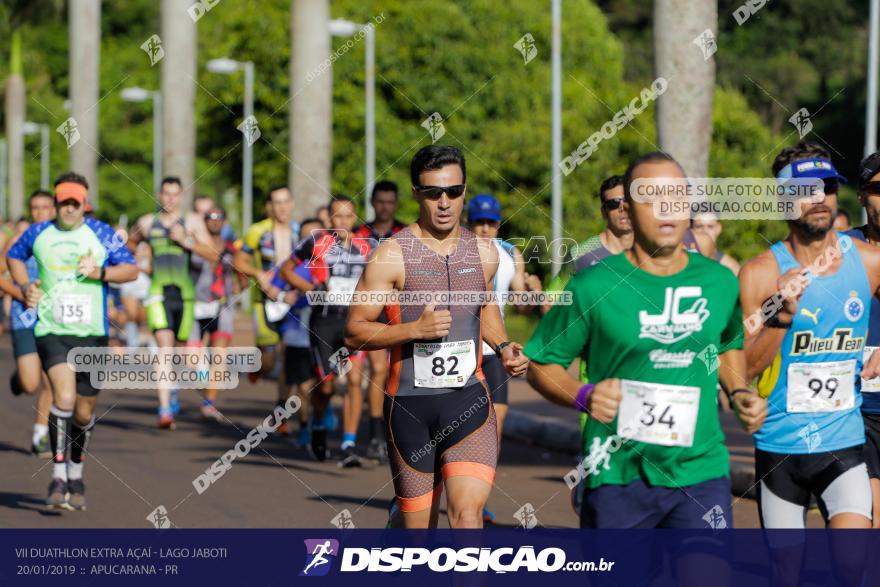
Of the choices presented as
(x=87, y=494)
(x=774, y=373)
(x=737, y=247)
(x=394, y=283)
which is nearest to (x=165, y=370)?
(x=87, y=494)

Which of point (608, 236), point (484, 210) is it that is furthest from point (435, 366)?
point (484, 210)

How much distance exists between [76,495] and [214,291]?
6524 mm

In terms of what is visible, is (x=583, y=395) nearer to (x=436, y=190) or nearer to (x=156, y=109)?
(x=436, y=190)

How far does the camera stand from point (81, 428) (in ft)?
35.5

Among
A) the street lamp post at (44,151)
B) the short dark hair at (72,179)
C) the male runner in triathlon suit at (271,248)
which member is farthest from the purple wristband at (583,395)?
the street lamp post at (44,151)

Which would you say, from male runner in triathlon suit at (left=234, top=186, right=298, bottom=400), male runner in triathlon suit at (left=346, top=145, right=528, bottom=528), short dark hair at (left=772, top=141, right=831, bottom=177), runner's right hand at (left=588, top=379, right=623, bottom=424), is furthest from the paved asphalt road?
runner's right hand at (left=588, top=379, right=623, bottom=424)

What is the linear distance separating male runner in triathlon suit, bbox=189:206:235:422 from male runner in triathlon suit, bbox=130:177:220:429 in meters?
0.11

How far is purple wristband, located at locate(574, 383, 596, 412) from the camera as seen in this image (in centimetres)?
558

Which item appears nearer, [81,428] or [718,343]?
[718,343]

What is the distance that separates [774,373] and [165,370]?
983 centimetres

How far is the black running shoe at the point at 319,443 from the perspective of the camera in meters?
13.7

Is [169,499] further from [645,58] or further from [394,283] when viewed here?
[645,58]

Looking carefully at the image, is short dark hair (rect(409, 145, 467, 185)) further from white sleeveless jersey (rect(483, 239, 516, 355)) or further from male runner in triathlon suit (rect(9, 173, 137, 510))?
male runner in triathlon suit (rect(9, 173, 137, 510))

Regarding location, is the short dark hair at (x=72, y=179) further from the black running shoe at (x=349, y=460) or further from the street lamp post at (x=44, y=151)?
the street lamp post at (x=44, y=151)
